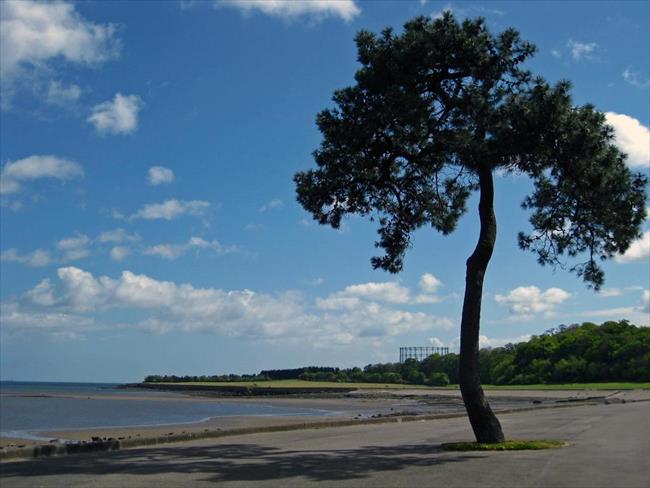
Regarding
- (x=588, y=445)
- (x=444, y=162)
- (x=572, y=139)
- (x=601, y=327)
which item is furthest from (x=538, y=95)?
(x=601, y=327)

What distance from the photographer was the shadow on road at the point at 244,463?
13.6 metres

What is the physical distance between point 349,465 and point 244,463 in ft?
7.49

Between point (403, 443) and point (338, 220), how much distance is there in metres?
6.58

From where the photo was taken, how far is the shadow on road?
535 inches

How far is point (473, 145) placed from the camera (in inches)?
684

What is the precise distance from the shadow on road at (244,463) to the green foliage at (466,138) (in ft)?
22.6

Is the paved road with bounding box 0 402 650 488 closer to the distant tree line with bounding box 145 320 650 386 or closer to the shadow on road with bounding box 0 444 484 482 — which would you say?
the shadow on road with bounding box 0 444 484 482

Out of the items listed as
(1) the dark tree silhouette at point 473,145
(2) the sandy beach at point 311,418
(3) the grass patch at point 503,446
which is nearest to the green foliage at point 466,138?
(1) the dark tree silhouette at point 473,145

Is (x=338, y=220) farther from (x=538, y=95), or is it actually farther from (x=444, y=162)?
(x=538, y=95)

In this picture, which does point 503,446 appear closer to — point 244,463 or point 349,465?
point 349,465

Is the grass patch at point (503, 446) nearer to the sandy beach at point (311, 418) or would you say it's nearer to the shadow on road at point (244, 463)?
the shadow on road at point (244, 463)

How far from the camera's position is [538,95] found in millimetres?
17406

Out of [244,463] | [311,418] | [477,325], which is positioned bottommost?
[311,418]

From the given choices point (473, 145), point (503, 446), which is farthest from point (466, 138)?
point (503, 446)
